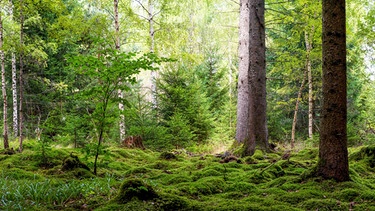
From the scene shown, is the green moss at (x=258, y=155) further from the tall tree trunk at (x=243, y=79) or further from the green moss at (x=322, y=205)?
the green moss at (x=322, y=205)

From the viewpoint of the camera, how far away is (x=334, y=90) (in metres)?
3.77

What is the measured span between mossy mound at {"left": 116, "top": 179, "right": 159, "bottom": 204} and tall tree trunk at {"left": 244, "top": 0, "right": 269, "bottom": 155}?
174 inches

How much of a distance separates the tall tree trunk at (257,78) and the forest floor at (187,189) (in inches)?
48.9

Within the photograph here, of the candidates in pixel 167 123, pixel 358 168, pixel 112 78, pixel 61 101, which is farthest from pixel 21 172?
pixel 61 101

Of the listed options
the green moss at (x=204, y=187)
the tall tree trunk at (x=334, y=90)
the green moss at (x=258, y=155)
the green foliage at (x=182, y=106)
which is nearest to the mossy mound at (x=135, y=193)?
the green moss at (x=204, y=187)

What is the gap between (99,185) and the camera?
4.16m

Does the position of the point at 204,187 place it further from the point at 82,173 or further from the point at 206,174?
the point at 82,173

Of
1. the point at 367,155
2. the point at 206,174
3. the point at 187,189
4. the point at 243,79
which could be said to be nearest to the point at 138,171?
the point at 206,174

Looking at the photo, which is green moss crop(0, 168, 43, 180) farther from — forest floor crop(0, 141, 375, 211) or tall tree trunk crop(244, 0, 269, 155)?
tall tree trunk crop(244, 0, 269, 155)

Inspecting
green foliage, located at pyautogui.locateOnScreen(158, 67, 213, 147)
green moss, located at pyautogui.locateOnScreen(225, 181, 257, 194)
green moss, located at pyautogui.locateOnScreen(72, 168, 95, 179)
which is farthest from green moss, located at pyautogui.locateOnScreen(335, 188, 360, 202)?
green foliage, located at pyautogui.locateOnScreen(158, 67, 213, 147)

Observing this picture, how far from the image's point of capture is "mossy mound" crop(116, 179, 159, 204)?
125 inches

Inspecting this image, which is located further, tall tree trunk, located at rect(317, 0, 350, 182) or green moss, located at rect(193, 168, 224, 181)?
green moss, located at rect(193, 168, 224, 181)

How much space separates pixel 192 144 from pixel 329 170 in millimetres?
7703

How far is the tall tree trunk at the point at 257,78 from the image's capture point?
23.9 feet
